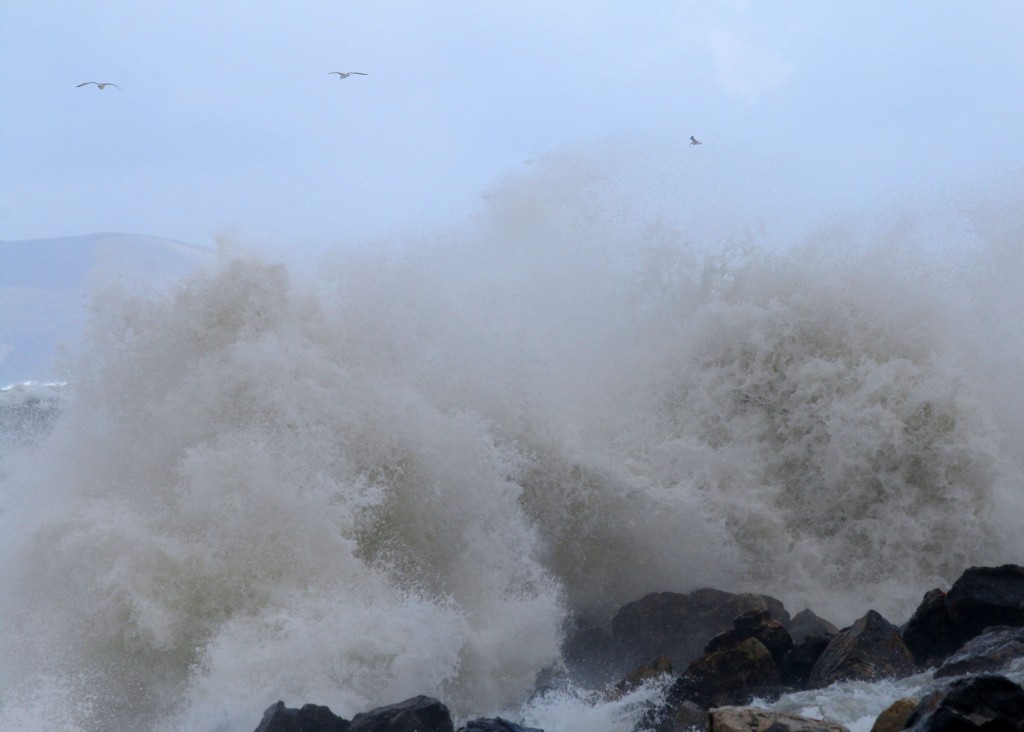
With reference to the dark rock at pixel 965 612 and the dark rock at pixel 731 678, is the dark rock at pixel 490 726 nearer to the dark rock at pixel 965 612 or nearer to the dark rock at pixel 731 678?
the dark rock at pixel 731 678

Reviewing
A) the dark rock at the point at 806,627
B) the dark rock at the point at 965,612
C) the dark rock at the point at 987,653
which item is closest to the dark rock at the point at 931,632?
the dark rock at the point at 965,612

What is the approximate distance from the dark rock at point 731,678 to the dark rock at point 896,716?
70.9 inches

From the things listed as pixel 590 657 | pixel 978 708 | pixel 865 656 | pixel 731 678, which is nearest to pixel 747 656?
pixel 731 678

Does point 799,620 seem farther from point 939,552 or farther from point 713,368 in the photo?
point 713,368

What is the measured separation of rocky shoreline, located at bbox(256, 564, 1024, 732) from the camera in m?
6.17

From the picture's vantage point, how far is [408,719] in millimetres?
6188

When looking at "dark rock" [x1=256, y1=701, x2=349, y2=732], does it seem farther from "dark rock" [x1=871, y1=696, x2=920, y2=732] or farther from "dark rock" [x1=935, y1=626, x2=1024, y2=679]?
"dark rock" [x1=935, y1=626, x2=1024, y2=679]

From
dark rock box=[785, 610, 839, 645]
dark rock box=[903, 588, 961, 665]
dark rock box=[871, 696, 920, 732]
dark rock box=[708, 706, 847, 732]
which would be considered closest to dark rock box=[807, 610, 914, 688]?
dark rock box=[903, 588, 961, 665]

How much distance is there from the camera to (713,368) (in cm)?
1340

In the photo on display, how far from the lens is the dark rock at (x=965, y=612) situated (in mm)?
7270

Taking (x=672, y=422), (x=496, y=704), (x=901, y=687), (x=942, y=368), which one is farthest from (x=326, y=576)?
(x=942, y=368)

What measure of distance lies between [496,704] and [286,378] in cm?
458

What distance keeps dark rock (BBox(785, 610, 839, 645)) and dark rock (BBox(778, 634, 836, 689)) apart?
1.45ft

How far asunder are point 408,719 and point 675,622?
12.0 ft
